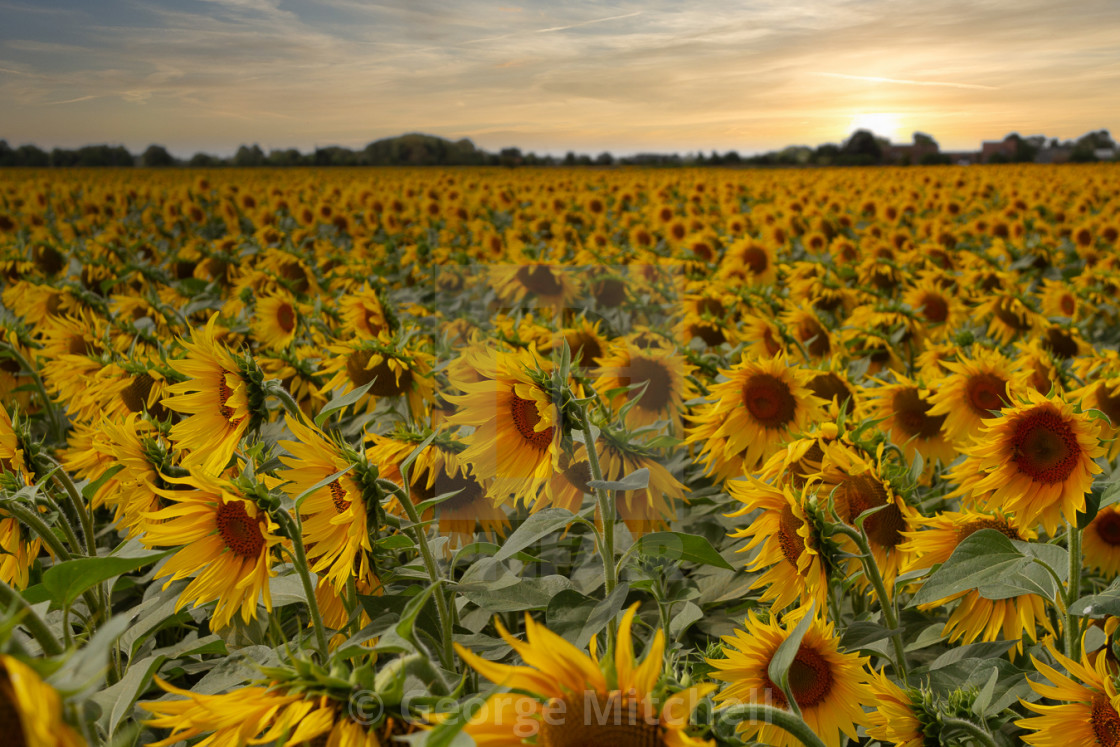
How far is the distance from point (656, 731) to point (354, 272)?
551 centimetres

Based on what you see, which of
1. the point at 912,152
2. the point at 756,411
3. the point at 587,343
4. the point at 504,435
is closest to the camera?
the point at 504,435

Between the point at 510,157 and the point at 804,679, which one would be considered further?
the point at 510,157

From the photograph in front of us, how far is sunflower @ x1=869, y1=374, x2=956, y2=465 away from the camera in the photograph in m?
3.01

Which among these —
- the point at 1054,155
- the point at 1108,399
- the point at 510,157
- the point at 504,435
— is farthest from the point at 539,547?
the point at 1054,155

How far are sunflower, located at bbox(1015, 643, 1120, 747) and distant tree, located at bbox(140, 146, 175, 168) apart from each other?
3571 cm

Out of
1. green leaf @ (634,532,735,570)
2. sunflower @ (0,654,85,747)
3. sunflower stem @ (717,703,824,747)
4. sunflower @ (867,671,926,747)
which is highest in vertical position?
sunflower @ (0,654,85,747)

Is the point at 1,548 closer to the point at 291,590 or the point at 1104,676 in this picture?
the point at 291,590

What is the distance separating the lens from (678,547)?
1.62 m

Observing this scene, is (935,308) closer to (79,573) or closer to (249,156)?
(79,573)

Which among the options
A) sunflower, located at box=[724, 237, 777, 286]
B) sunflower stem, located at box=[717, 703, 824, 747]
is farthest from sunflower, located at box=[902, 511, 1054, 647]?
sunflower, located at box=[724, 237, 777, 286]

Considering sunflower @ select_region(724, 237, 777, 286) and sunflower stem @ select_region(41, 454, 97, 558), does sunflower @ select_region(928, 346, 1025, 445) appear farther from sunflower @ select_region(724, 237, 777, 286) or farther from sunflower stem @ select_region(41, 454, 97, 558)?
sunflower @ select_region(724, 237, 777, 286)

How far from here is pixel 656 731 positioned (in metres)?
A: 0.83

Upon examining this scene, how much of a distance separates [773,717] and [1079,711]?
A: 83 cm

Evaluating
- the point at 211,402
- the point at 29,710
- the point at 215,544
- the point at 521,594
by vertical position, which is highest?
the point at 29,710
